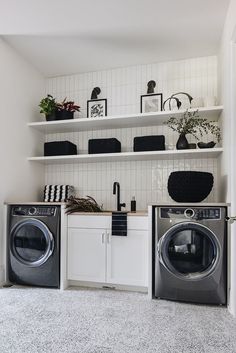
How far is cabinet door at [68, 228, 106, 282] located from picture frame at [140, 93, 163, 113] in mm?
1628

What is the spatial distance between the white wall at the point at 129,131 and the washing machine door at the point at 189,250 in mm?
903

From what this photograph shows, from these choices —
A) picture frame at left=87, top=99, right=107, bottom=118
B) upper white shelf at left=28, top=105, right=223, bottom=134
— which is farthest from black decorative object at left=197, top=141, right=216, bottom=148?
picture frame at left=87, top=99, right=107, bottom=118

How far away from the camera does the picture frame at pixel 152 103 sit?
11.1ft

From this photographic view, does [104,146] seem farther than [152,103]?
No

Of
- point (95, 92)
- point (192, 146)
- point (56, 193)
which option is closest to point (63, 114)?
point (95, 92)

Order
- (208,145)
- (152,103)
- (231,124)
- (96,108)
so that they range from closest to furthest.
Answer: (231,124)
(208,145)
(152,103)
(96,108)

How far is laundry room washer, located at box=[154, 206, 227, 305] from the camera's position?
2.37 metres

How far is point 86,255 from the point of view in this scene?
2.84 m

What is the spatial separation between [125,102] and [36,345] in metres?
2.83

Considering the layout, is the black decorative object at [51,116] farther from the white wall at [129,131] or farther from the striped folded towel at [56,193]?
the striped folded towel at [56,193]

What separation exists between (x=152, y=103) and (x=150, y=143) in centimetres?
62

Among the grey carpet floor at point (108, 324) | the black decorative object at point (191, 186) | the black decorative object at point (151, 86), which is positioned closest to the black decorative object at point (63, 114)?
the black decorative object at point (151, 86)

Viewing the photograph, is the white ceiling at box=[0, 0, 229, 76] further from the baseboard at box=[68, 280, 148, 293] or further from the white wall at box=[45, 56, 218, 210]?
the baseboard at box=[68, 280, 148, 293]

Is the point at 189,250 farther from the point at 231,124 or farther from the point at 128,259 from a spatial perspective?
the point at 231,124
